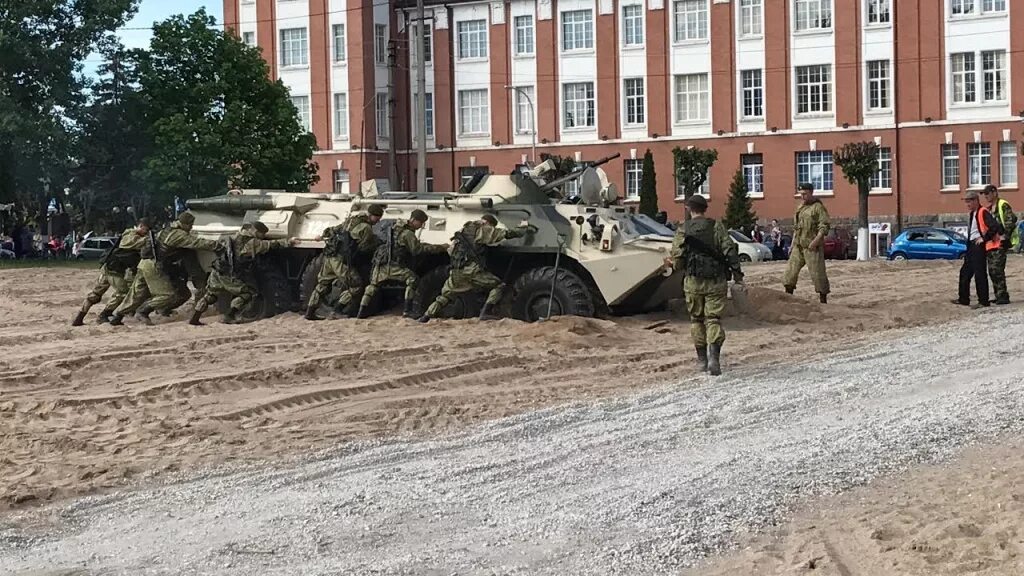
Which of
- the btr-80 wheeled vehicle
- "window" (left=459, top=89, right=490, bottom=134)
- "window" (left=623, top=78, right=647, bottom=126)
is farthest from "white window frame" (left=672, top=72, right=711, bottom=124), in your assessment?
the btr-80 wheeled vehicle

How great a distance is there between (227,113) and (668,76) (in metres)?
16.6

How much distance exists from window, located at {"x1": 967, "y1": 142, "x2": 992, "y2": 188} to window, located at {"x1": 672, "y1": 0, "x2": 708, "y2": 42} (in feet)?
32.9

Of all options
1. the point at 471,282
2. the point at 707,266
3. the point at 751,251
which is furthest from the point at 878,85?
the point at 707,266

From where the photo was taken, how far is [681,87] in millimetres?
52750

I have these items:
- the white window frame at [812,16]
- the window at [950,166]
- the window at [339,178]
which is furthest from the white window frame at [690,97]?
the window at [339,178]

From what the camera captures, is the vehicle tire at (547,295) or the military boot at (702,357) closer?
the military boot at (702,357)

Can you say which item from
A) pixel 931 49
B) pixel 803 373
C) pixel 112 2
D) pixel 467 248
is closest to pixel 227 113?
pixel 112 2

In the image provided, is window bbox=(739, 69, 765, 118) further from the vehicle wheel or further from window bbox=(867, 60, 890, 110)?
the vehicle wheel

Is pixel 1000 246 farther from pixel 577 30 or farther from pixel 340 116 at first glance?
pixel 340 116

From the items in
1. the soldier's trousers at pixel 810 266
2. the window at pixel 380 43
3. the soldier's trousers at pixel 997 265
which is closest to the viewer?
the soldier's trousers at pixel 997 265

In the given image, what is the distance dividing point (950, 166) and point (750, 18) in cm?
861

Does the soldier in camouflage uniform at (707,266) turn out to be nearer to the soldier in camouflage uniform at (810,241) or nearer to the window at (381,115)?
the soldier in camouflage uniform at (810,241)

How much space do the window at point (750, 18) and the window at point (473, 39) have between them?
1000 cm

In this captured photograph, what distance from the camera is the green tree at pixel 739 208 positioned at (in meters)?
49.8
